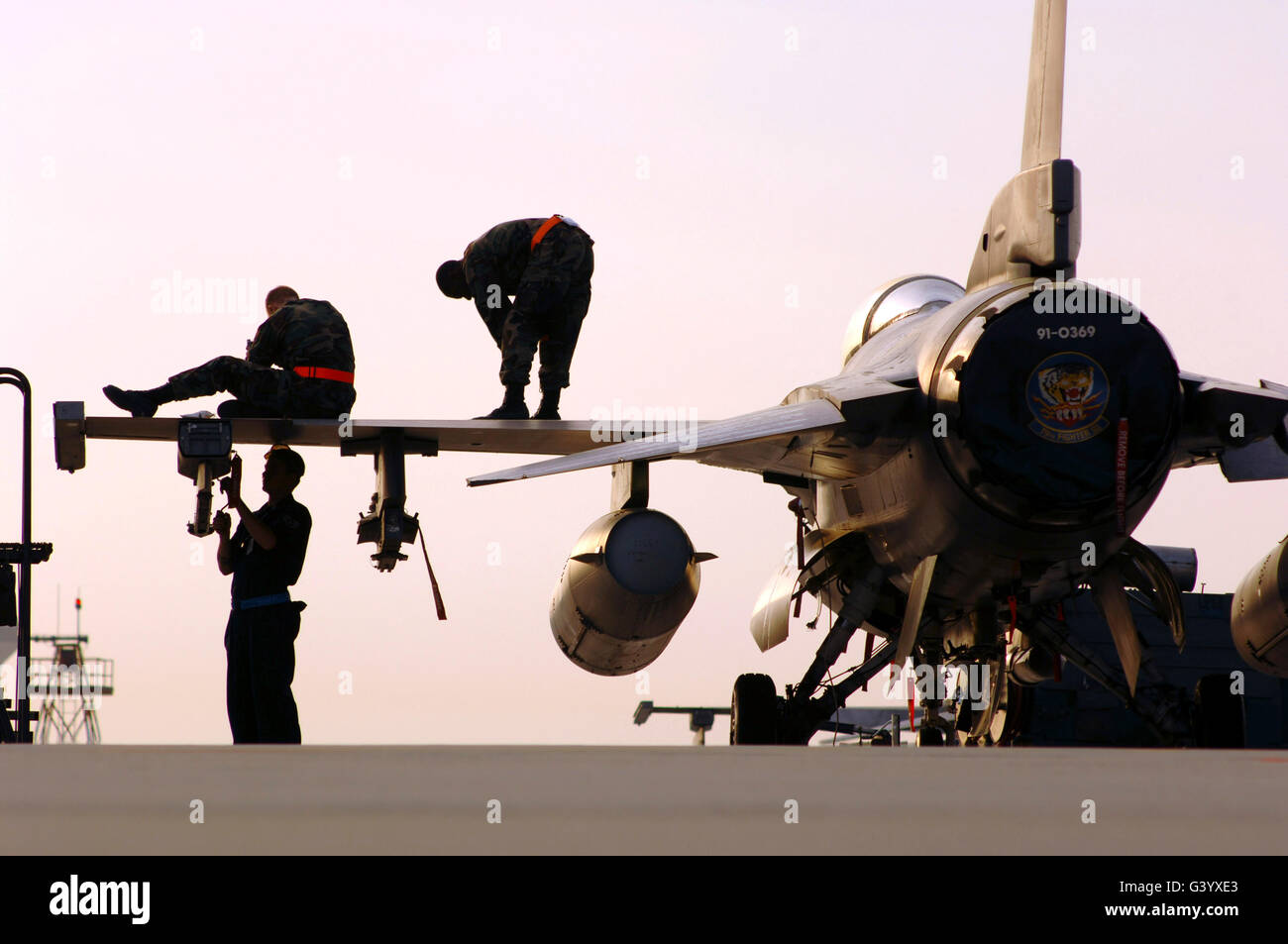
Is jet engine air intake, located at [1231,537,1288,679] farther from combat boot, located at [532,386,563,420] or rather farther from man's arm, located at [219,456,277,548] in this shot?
man's arm, located at [219,456,277,548]

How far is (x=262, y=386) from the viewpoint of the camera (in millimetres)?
11844

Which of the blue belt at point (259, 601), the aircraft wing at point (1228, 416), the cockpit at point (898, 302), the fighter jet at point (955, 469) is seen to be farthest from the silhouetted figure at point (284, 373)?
the aircraft wing at point (1228, 416)

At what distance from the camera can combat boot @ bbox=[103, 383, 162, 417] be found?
11617mm

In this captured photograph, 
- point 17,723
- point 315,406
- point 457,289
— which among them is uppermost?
point 457,289

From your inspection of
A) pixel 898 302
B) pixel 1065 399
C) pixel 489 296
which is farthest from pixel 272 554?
pixel 898 302

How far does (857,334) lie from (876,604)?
8.40 ft

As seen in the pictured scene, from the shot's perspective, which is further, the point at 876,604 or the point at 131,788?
the point at 876,604

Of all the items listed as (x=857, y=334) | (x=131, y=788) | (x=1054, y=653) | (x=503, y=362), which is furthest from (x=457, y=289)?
(x=131, y=788)

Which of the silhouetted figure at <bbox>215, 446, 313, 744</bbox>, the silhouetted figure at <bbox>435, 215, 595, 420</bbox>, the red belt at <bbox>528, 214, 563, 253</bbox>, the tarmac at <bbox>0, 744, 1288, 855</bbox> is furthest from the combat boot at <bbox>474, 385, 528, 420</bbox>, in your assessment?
the tarmac at <bbox>0, 744, 1288, 855</bbox>

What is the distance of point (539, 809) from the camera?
3584 millimetres

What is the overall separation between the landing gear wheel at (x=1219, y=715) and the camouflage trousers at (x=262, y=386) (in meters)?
6.41

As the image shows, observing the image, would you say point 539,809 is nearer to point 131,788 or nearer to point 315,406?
point 131,788

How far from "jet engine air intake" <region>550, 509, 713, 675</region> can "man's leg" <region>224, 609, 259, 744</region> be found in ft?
9.22
